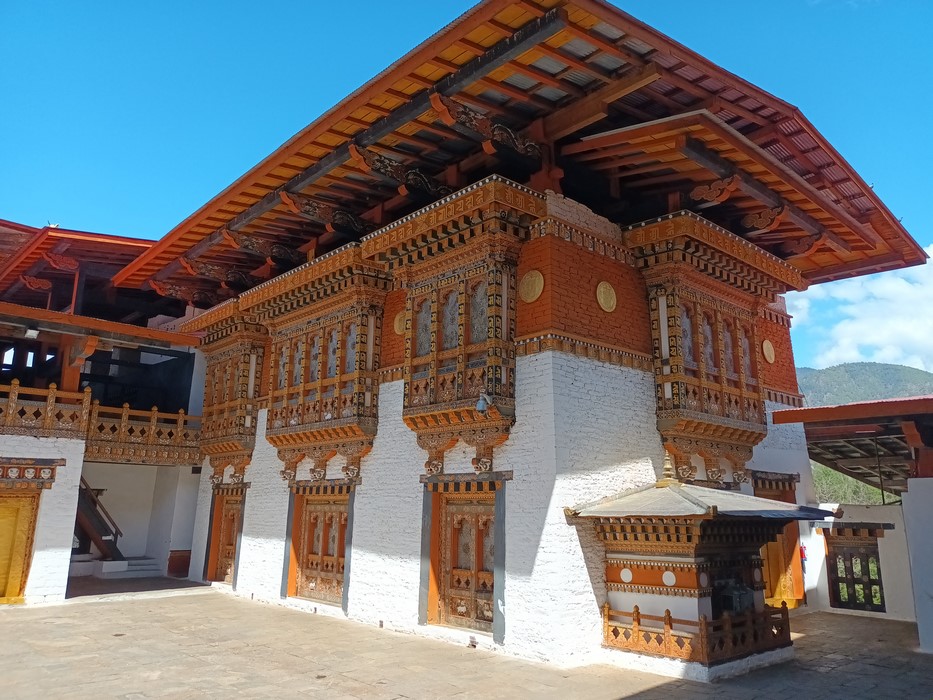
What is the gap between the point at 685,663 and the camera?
7020 mm

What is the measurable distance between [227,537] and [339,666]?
805 cm

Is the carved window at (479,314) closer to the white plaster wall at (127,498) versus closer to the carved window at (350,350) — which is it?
the carved window at (350,350)

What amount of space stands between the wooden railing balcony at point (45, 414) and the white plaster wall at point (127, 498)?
13.9 feet

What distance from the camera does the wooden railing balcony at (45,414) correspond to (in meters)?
12.2

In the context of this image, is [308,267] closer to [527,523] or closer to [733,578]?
[527,523]

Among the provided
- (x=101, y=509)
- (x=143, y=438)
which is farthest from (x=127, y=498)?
(x=143, y=438)

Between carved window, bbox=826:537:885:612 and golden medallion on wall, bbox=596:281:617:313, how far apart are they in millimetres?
5983

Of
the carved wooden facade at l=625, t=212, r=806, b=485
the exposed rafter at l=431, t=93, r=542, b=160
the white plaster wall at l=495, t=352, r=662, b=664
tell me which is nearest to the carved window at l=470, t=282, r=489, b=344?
the white plaster wall at l=495, t=352, r=662, b=664

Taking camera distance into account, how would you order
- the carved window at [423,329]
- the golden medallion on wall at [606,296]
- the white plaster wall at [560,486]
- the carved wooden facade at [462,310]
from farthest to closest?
the carved window at [423,329], the golden medallion on wall at [606,296], the carved wooden facade at [462,310], the white plaster wall at [560,486]

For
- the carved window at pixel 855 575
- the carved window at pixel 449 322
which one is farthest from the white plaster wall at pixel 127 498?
the carved window at pixel 855 575

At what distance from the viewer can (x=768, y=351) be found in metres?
11.3

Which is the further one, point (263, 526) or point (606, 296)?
point (263, 526)

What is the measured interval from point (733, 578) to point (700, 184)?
5.07 meters

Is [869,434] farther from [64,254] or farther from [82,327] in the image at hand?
[64,254]
